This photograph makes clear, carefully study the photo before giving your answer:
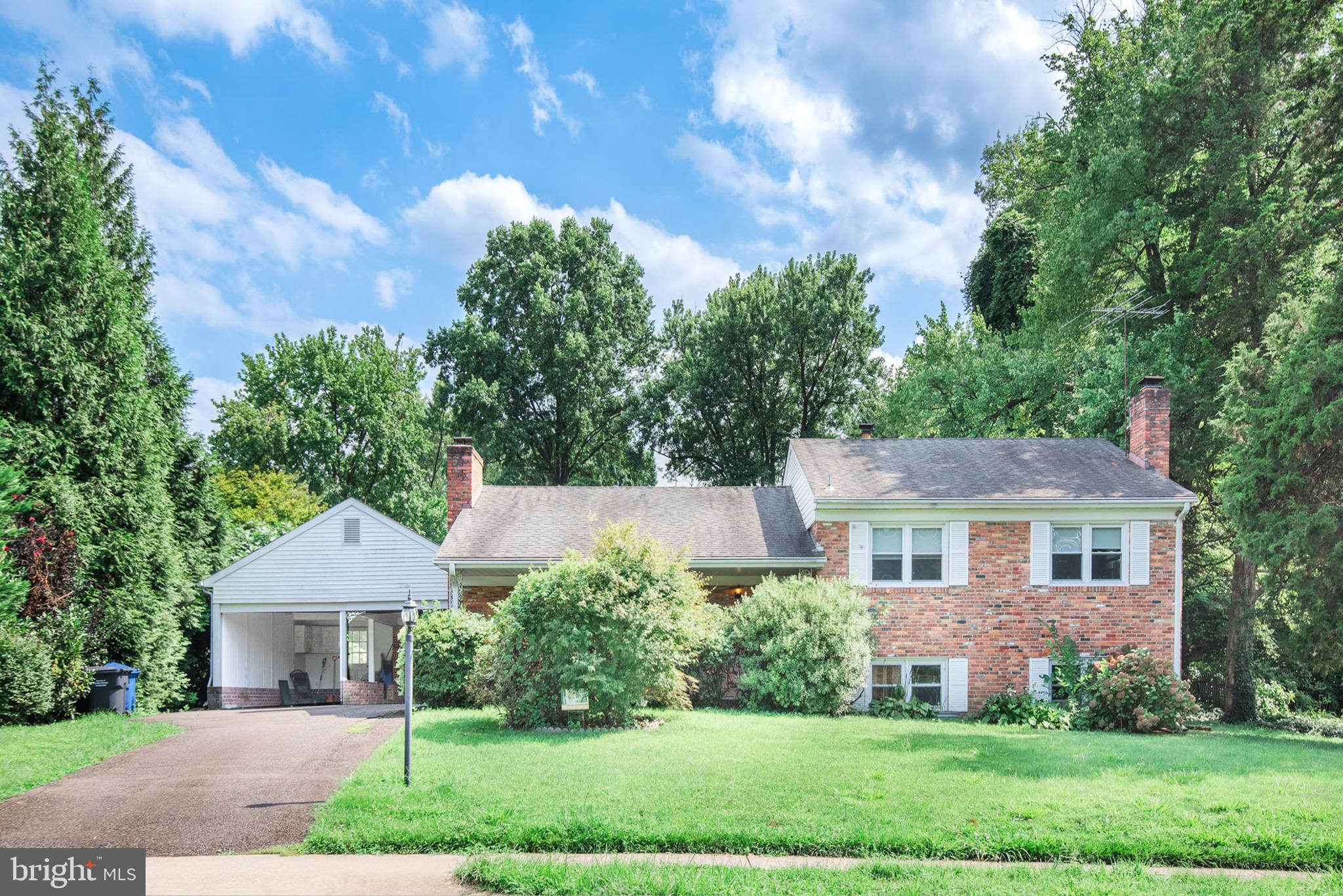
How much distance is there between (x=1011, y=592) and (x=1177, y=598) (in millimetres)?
3423

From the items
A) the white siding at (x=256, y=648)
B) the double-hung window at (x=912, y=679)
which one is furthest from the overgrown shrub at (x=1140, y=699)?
the white siding at (x=256, y=648)

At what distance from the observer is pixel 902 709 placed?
16.9 metres

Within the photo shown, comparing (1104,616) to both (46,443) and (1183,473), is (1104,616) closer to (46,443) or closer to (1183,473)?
(1183,473)

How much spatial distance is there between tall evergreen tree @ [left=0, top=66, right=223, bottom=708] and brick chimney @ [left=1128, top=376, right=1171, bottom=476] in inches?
837

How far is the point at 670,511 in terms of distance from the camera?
20.9 meters

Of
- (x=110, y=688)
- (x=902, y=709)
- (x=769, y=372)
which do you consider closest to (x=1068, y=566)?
(x=902, y=709)

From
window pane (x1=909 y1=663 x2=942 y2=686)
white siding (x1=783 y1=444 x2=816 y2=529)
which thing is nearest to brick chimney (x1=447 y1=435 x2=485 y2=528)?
white siding (x1=783 y1=444 x2=816 y2=529)

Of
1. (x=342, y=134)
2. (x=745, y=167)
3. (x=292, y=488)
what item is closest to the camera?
(x=342, y=134)

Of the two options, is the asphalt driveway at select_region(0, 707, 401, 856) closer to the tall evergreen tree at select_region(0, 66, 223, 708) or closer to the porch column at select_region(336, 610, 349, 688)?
the tall evergreen tree at select_region(0, 66, 223, 708)

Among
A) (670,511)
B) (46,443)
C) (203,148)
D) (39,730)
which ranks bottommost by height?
(39,730)

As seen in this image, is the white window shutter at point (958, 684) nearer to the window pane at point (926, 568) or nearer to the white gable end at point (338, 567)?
the window pane at point (926, 568)

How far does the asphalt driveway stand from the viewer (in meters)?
7.59

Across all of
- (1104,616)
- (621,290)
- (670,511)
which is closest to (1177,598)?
(1104,616)

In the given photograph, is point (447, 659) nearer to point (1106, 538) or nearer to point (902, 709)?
point (902, 709)
